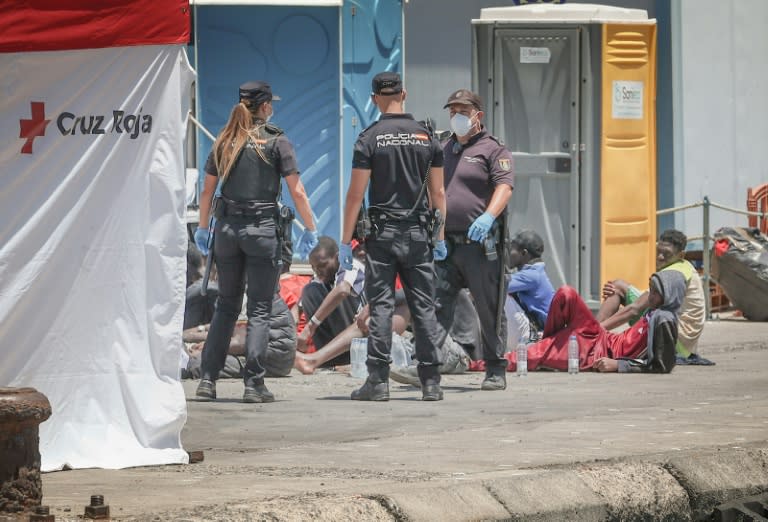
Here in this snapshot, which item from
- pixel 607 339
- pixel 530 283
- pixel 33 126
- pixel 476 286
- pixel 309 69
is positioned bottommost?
pixel 607 339

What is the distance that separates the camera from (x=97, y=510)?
18.3 feet

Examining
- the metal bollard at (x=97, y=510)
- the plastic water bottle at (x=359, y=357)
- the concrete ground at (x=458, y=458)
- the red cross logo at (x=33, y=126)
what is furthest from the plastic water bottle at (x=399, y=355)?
the metal bollard at (x=97, y=510)

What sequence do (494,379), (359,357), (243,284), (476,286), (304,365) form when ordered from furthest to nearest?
1. (304,365)
2. (359,357)
3. (494,379)
4. (476,286)
5. (243,284)

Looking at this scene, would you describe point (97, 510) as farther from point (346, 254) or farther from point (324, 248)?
point (324, 248)

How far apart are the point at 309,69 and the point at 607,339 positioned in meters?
4.77

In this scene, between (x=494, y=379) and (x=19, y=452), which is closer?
(x=19, y=452)

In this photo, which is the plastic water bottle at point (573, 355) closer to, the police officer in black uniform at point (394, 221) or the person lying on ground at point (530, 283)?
the person lying on ground at point (530, 283)

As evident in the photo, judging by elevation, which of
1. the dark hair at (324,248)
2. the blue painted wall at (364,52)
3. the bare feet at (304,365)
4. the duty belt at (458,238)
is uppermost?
the blue painted wall at (364,52)

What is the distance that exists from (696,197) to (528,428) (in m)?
10.8

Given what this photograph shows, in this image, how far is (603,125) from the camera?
596 inches

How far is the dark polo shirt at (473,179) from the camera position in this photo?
1052 centimetres

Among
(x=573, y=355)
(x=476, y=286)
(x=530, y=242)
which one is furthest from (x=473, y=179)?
(x=530, y=242)

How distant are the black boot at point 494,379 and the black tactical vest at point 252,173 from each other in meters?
1.89

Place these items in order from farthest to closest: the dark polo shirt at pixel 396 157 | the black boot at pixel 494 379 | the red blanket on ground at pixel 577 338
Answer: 1. the red blanket on ground at pixel 577 338
2. the black boot at pixel 494 379
3. the dark polo shirt at pixel 396 157
